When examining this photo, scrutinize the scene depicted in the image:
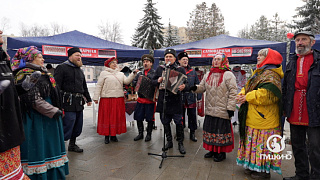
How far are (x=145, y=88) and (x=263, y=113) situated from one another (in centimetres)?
256

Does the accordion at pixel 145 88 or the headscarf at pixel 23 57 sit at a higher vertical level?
the headscarf at pixel 23 57

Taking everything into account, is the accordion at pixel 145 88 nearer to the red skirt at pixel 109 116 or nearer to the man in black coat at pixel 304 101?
the red skirt at pixel 109 116

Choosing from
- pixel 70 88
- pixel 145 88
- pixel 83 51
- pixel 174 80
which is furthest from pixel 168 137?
pixel 83 51

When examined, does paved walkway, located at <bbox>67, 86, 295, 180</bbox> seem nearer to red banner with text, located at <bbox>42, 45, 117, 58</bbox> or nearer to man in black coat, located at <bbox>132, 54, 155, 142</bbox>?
man in black coat, located at <bbox>132, 54, 155, 142</bbox>

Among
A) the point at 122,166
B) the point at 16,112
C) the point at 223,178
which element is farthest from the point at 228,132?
the point at 16,112

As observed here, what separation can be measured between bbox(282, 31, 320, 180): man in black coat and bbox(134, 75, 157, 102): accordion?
2.66 metres

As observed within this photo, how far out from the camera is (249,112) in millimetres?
3062

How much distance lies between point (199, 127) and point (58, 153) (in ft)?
15.4

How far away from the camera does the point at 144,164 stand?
3590 mm

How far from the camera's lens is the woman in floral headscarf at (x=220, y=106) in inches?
134

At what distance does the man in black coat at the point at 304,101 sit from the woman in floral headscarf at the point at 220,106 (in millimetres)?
808

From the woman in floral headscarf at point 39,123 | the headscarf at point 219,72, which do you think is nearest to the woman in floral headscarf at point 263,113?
the headscarf at point 219,72

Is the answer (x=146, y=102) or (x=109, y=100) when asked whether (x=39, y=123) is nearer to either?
(x=109, y=100)

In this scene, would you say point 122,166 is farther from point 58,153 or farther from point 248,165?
point 248,165
